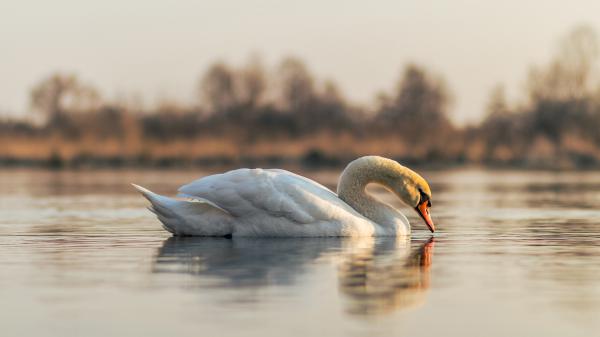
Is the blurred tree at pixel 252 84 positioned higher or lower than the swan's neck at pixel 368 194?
higher

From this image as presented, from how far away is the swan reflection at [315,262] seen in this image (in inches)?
259

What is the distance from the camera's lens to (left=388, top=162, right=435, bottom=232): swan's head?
37.0ft

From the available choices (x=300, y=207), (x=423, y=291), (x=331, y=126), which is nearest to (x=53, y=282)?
(x=423, y=291)

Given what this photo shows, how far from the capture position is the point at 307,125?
55.8 meters

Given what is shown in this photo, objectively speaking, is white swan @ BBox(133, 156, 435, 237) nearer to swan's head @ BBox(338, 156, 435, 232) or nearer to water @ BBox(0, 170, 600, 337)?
swan's head @ BBox(338, 156, 435, 232)

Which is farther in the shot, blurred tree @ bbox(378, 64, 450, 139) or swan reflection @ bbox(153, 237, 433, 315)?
blurred tree @ bbox(378, 64, 450, 139)

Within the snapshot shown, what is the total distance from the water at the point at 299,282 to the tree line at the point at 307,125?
86.3 ft

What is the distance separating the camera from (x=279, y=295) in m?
6.47

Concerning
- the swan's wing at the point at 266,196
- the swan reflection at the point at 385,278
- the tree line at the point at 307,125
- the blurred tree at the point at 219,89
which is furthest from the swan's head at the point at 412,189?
the blurred tree at the point at 219,89

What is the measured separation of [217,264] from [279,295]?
181 cm

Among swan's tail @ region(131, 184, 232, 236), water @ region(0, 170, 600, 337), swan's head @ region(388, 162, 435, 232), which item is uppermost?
swan's head @ region(388, 162, 435, 232)

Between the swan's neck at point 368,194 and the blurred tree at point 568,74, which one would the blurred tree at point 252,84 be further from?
the swan's neck at point 368,194

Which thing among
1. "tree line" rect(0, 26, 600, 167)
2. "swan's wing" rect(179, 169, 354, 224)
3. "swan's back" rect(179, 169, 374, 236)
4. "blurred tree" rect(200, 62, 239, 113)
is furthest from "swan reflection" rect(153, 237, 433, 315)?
"blurred tree" rect(200, 62, 239, 113)

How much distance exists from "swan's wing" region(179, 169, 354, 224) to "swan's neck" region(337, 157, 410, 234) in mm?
579
